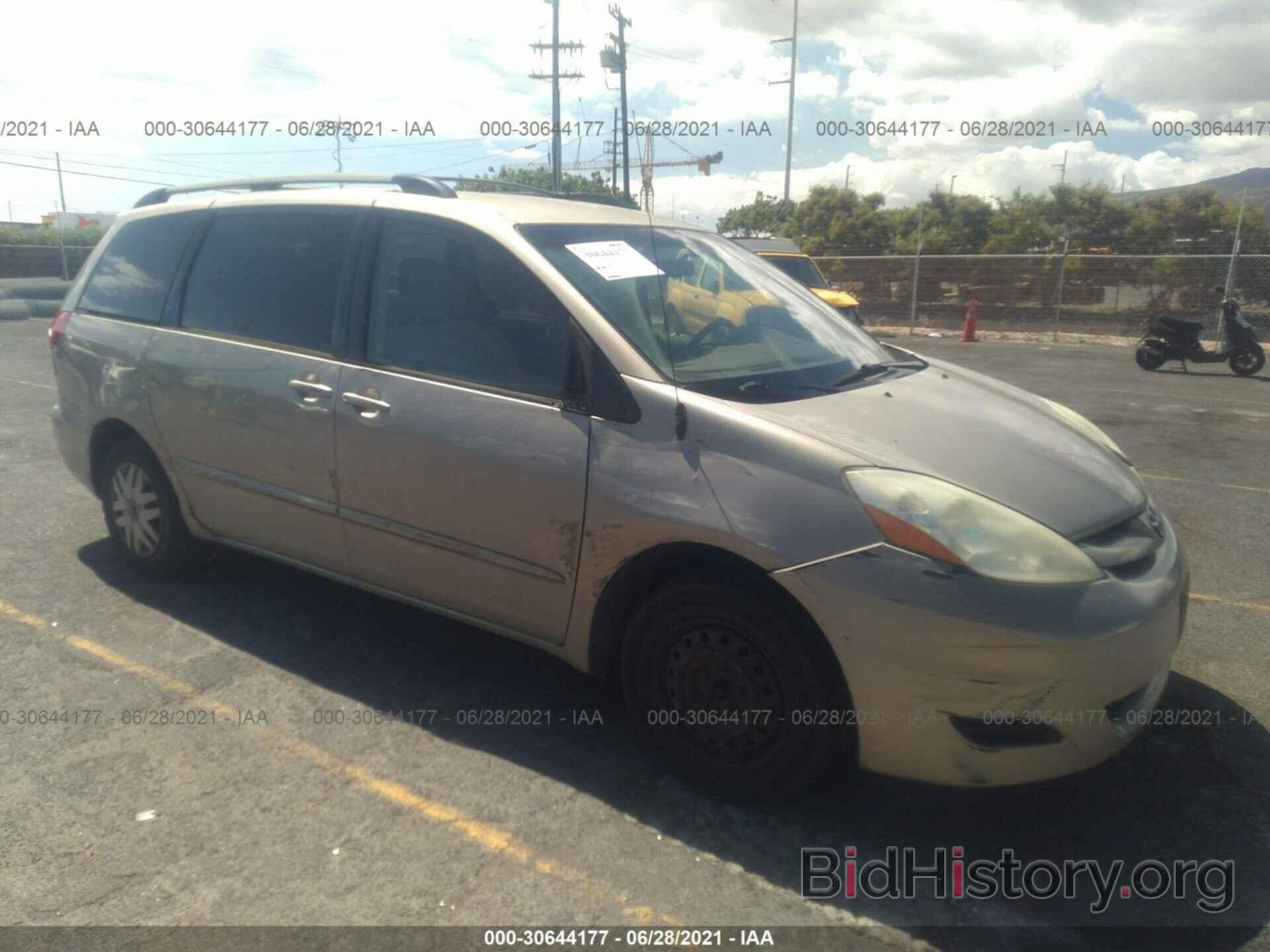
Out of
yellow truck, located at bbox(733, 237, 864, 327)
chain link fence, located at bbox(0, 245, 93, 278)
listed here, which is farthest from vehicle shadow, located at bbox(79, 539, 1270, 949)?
chain link fence, located at bbox(0, 245, 93, 278)

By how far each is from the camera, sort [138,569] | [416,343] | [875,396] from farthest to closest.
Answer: [138,569]
[416,343]
[875,396]

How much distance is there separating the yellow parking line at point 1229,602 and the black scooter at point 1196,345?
1118 cm

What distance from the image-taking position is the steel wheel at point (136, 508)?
4594 mm

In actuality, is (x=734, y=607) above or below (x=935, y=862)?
above

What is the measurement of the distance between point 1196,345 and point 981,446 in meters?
13.5

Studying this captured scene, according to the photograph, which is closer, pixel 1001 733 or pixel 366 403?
pixel 1001 733

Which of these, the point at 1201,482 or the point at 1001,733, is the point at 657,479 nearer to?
the point at 1001,733

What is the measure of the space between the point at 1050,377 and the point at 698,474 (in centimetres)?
1209

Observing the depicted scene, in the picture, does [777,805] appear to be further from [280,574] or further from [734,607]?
[280,574]

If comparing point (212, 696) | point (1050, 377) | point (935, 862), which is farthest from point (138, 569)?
point (1050, 377)

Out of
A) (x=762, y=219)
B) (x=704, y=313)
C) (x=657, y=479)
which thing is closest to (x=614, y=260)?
(x=704, y=313)

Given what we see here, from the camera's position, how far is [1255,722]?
344 centimetres

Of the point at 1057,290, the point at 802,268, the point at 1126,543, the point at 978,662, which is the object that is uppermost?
the point at 802,268

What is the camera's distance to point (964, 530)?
2.61 m
